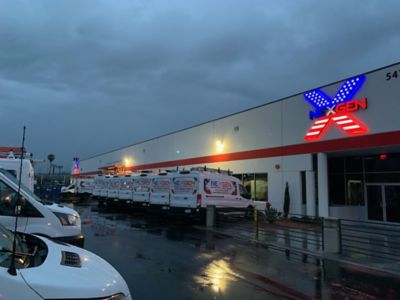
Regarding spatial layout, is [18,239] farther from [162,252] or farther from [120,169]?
[120,169]

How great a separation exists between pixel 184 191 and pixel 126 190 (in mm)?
7812

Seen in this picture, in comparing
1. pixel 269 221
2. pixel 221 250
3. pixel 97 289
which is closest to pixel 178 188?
pixel 269 221

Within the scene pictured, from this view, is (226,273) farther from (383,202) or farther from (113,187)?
(113,187)

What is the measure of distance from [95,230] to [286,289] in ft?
32.8

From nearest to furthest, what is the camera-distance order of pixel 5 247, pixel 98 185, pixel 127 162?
1. pixel 5 247
2. pixel 98 185
3. pixel 127 162

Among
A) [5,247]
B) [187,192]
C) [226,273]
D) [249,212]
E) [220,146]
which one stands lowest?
[226,273]

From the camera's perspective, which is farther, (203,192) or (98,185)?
(98,185)

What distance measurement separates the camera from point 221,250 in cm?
1130

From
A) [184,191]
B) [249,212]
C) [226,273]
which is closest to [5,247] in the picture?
[226,273]

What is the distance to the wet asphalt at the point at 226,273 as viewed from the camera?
6859 millimetres

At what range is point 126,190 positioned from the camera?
84.8ft

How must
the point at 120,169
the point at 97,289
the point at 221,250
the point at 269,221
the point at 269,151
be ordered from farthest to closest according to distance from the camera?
the point at 120,169 → the point at 269,151 → the point at 269,221 → the point at 221,250 → the point at 97,289

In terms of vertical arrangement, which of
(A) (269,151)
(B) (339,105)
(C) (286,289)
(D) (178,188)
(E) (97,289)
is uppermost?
(B) (339,105)

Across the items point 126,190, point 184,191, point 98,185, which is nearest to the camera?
point 184,191
